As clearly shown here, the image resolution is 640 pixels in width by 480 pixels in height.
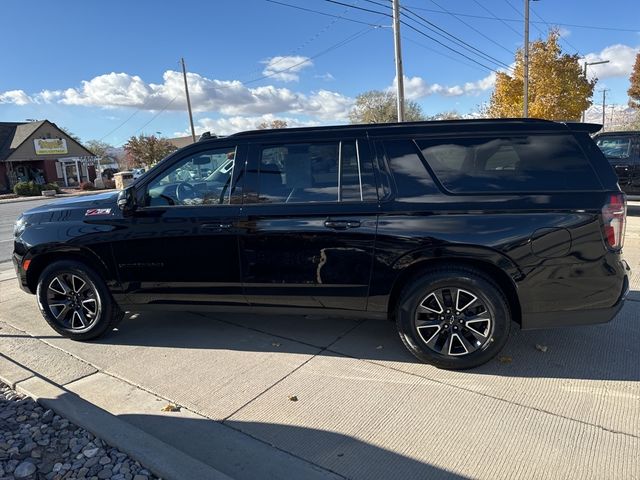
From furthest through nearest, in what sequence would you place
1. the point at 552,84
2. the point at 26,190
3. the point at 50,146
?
1. the point at 50,146
2. the point at 26,190
3. the point at 552,84

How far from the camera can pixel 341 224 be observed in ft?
11.5

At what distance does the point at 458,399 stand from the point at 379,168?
1757 mm

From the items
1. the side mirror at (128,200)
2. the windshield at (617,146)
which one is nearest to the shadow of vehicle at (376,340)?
the side mirror at (128,200)

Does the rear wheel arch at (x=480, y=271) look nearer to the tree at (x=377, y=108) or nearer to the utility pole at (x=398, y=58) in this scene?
the utility pole at (x=398, y=58)

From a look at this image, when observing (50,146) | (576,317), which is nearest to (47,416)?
(576,317)

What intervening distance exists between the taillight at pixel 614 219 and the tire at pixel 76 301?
13.4ft

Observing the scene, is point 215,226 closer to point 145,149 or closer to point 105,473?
point 105,473

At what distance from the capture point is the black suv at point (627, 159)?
34.1ft

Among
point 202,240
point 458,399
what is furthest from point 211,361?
point 458,399

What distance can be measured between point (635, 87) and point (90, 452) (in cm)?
5231

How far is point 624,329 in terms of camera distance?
4078mm

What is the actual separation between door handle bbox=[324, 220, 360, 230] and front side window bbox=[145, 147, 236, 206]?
0.97m

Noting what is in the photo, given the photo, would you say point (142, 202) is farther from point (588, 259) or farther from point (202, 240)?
point (588, 259)

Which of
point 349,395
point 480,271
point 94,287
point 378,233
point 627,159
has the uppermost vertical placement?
point 627,159
